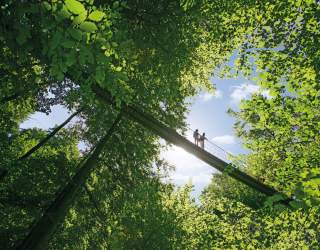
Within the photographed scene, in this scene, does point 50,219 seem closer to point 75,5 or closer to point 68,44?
point 68,44

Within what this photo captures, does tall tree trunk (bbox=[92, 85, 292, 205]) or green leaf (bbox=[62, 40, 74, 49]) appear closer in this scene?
green leaf (bbox=[62, 40, 74, 49])

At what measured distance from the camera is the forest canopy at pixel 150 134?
9.37 meters

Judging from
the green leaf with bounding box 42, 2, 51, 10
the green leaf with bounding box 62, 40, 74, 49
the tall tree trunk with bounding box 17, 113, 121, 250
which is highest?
the tall tree trunk with bounding box 17, 113, 121, 250

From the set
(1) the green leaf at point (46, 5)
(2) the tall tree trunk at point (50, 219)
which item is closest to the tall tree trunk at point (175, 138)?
(2) the tall tree trunk at point (50, 219)

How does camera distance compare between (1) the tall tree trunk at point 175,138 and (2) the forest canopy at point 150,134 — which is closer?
(2) the forest canopy at point 150,134

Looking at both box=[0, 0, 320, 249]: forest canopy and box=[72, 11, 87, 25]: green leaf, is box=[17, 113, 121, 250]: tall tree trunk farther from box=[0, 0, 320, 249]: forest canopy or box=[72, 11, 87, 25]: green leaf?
box=[72, 11, 87, 25]: green leaf

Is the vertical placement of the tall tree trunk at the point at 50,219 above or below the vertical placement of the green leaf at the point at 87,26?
above

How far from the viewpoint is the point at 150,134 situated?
15.4 meters

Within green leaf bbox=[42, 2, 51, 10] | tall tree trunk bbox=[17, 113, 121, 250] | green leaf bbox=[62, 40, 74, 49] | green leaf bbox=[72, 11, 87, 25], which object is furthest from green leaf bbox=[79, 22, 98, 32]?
tall tree trunk bbox=[17, 113, 121, 250]

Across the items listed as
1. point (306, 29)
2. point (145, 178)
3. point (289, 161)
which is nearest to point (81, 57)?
point (289, 161)

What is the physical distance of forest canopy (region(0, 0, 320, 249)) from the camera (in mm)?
9367

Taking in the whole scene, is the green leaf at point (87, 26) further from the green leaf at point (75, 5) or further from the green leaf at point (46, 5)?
the green leaf at point (46, 5)

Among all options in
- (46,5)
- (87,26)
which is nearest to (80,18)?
(87,26)

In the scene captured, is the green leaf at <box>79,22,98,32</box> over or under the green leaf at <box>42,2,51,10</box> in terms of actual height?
under
